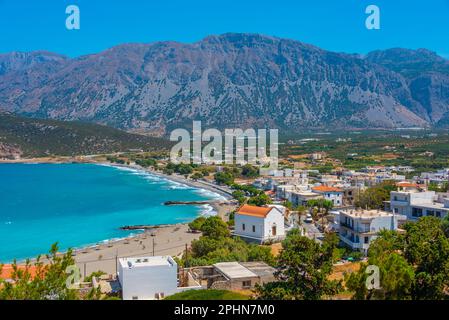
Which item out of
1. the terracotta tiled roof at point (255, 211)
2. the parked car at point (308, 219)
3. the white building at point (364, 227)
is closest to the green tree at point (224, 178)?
the parked car at point (308, 219)

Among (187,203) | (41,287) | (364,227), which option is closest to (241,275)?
(364,227)

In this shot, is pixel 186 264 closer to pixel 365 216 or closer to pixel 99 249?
pixel 365 216

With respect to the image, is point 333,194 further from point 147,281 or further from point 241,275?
point 147,281

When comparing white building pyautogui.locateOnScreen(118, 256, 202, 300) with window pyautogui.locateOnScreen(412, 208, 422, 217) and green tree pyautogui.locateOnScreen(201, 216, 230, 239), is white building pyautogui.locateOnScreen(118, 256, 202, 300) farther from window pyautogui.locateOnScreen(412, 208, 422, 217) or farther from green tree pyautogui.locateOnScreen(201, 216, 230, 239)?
window pyautogui.locateOnScreen(412, 208, 422, 217)

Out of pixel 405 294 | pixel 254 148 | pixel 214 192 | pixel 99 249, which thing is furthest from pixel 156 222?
pixel 254 148

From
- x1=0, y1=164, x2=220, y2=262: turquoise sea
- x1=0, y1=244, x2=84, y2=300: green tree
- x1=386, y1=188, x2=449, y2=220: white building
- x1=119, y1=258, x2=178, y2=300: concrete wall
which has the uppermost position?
x1=0, y1=244, x2=84, y2=300: green tree

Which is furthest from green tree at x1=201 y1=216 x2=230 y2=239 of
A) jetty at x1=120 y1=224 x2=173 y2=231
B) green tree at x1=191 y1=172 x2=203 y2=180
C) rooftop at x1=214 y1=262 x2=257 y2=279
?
green tree at x1=191 y1=172 x2=203 y2=180
